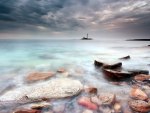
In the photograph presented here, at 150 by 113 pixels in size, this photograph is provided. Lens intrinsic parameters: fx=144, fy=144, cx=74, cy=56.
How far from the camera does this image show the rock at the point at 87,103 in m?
4.43

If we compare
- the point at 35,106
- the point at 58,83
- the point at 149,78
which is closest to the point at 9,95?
the point at 35,106

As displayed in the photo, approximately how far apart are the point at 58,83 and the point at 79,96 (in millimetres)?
1321

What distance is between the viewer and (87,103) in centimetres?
466

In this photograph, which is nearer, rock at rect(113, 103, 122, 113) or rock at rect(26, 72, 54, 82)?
rock at rect(113, 103, 122, 113)

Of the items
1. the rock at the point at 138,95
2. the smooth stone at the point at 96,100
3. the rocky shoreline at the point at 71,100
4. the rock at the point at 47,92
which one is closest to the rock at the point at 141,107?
the rocky shoreline at the point at 71,100

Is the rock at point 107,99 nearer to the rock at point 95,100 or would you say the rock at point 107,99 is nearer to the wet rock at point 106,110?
the rock at point 95,100

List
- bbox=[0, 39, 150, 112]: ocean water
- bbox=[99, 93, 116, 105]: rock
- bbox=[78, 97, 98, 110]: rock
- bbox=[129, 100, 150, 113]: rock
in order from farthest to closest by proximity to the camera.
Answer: bbox=[0, 39, 150, 112]: ocean water < bbox=[99, 93, 116, 105]: rock < bbox=[78, 97, 98, 110]: rock < bbox=[129, 100, 150, 113]: rock

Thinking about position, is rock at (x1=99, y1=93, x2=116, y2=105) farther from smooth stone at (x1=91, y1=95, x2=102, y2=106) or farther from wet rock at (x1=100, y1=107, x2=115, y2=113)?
wet rock at (x1=100, y1=107, x2=115, y2=113)

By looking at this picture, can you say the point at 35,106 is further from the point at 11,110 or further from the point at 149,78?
the point at 149,78

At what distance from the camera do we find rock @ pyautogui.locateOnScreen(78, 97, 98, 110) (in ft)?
14.5

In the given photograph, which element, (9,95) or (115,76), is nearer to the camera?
(9,95)

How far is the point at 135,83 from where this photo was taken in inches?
262

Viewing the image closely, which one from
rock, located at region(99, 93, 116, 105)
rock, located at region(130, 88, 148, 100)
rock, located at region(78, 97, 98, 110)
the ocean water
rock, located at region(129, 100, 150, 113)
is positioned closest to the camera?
rock, located at region(129, 100, 150, 113)

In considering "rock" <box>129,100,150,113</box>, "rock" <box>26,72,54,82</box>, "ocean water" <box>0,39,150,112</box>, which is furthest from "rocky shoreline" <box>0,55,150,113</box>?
"rock" <box>26,72,54,82</box>
